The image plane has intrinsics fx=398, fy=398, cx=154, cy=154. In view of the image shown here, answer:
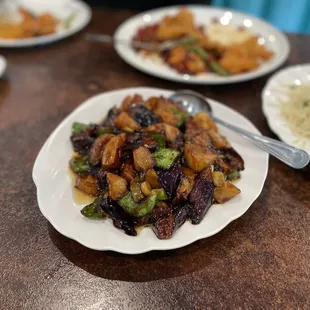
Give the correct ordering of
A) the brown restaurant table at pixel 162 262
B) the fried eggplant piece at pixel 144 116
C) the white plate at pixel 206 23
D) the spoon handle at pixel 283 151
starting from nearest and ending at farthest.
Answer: the brown restaurant table at pixel 162 262 < the spoon handle at pixel 283 151 < the fried eggplant piece at pixel 144 116 < the white plate at pixel 206 23

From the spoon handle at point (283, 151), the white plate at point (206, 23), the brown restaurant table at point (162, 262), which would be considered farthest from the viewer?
the white plate at point (206, 23)

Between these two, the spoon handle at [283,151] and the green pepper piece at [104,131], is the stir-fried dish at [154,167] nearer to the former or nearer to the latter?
the green pepper piece at [104,131]

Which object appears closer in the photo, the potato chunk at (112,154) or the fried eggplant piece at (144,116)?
the potato chunk at (112,154)

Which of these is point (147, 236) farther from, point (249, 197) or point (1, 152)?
point (1, 152)

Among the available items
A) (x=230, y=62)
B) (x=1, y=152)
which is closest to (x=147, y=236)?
(x=1, y=152)

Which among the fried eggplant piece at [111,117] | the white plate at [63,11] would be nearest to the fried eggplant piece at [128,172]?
the fried eggplant piece at [111,117]

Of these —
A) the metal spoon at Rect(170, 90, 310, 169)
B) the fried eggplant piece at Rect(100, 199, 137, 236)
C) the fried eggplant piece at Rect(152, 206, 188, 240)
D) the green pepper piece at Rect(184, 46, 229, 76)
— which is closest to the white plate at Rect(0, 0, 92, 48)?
the green pepper piece at Rect(184, 46, 229, 76)
